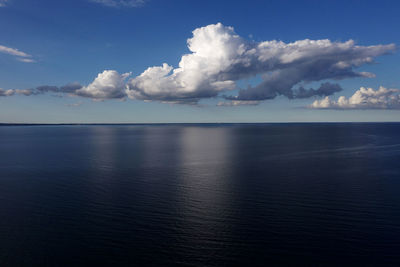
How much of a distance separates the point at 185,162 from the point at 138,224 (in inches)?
1573

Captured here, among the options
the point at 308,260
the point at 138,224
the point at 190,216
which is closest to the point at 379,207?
the point at 308,260

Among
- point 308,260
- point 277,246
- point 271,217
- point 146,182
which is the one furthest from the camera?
point 146,182

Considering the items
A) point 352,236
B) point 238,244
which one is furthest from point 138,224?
point 352,236

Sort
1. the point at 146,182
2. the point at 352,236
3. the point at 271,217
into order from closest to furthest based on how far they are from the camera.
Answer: the point at 352,236 < the point at 271,217 < the point at 146,182

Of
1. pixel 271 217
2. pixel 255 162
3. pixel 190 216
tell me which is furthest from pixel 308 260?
pixel 255 162

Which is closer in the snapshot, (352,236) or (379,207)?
(352,236)

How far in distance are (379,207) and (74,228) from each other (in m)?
35.9

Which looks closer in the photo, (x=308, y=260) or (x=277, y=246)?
(x=308, y=260)

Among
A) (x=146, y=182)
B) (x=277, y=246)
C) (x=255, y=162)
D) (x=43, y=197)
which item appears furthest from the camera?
(x=255, y=162)

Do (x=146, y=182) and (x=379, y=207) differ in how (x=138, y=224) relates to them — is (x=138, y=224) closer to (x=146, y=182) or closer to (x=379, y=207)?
(x=146, y=182)

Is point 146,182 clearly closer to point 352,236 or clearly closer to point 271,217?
point 271,217

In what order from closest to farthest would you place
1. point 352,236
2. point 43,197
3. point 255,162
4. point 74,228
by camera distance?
point 352,236, point 74,228, point 43,197, point 255,162

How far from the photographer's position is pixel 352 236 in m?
24.9

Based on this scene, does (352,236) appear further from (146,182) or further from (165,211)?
(146,182)
